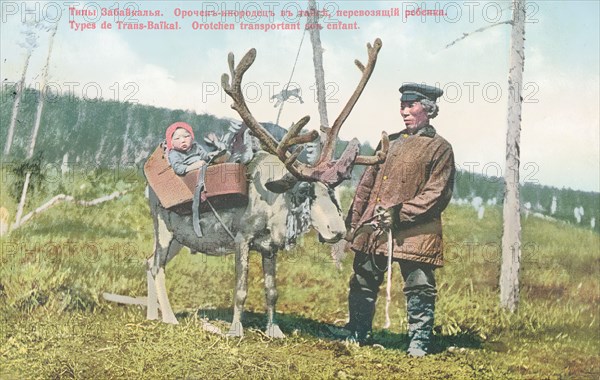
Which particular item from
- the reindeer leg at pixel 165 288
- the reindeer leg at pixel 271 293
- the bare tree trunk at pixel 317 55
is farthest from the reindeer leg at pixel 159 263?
the bare tree trunk at pixel 317 55

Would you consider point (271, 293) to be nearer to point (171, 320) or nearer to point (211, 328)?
point (211, 328)

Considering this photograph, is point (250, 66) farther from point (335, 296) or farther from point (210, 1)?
point (335, 296)

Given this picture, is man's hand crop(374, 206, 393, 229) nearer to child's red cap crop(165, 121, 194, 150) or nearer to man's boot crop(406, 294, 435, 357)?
man's boot crop(406, 294, 435, 357)

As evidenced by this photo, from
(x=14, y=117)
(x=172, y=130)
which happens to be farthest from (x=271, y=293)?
(x=14, y=117)

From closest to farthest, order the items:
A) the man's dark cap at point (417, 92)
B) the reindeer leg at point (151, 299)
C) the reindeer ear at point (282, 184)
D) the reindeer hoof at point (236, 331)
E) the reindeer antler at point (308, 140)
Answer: the reindeer antler at point (308, 140)
the reindeer ear at point (282, 184)
the reindeer hoof at point (236, 331)
the man's dark cap at point (417, 92)
the reindeer leg at point (151, 299)

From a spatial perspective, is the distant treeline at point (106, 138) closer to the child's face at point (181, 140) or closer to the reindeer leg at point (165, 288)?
the child's face at point (181, 140)

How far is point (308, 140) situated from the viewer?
17.6 feet

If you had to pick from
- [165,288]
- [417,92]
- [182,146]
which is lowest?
[165,288]

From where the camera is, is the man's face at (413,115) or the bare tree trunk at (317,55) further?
the bare tree trunk at (317,55)

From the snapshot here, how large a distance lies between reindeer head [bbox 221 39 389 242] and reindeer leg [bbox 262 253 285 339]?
17.7 inches

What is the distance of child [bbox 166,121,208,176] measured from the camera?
18.9 feet

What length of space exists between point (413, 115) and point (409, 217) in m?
0.80

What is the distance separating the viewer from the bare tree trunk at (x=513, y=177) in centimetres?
588

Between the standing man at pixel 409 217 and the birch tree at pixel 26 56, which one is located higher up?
the birch tree at pixel 26 56
